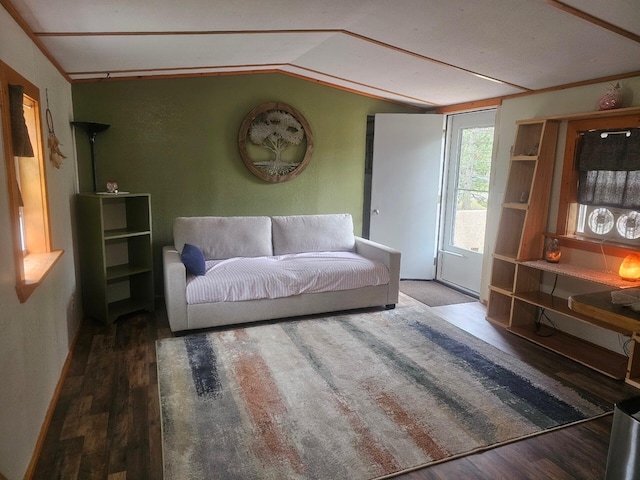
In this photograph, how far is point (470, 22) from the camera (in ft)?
8.39

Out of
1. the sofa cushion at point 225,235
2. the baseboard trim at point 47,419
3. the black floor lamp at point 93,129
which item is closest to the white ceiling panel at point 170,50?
the black floor lamp at point 93,129

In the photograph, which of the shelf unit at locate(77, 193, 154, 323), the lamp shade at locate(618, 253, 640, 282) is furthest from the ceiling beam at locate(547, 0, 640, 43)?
the shelf unit at locate(77, 193, 154, 323)

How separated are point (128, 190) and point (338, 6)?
2.67 meters

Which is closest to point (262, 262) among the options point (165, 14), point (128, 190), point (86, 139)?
point (128, 190)

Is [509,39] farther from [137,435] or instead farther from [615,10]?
[137,435]

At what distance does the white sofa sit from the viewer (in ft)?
11.3

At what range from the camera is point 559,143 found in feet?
11.5

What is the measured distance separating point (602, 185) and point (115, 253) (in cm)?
416

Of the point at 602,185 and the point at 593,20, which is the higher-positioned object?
the point at 593,20

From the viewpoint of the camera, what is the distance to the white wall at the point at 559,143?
3.20 meters

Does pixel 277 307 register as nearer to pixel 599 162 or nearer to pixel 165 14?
pixel 165 14

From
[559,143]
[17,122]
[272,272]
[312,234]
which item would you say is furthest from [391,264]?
[17,122]

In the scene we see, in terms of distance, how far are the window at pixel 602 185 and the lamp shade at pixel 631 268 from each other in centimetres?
15

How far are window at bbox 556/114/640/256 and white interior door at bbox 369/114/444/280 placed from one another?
66.2 inches
